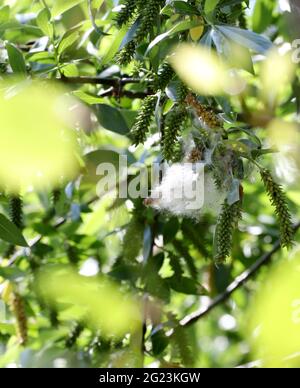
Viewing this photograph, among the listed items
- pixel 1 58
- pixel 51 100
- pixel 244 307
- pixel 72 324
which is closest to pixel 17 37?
pixel 1 58

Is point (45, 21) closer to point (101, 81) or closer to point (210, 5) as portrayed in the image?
point (101, 81)

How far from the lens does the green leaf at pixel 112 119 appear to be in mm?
2291

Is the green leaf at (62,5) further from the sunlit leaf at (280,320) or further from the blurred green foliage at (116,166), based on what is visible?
the sunlit leaf at (280,320)

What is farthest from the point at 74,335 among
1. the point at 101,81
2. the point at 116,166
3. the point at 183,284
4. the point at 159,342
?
the point at 101,81

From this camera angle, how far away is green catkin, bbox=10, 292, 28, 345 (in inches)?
99.5

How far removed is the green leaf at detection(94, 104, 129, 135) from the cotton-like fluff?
39 cm

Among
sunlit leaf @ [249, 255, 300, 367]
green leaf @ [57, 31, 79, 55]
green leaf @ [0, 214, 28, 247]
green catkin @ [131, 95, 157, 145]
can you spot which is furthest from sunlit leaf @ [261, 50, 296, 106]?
green leaf @ [0, 214, 28, 247]

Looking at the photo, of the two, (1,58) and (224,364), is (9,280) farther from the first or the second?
(224,364)

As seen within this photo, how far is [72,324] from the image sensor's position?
8.66 feet

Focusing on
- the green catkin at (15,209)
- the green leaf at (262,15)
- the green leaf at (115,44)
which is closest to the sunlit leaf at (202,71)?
the green leaf at (115,44)

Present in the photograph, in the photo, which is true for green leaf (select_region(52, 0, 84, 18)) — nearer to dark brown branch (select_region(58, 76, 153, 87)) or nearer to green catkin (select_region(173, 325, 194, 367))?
dark brown branch (select_region(58, 76, 153, 87))

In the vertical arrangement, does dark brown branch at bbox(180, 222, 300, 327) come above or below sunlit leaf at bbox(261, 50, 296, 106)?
below

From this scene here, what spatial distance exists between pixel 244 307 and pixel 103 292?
0.95 metres

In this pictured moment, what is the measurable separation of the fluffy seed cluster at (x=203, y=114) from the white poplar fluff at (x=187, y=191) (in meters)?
0.08
